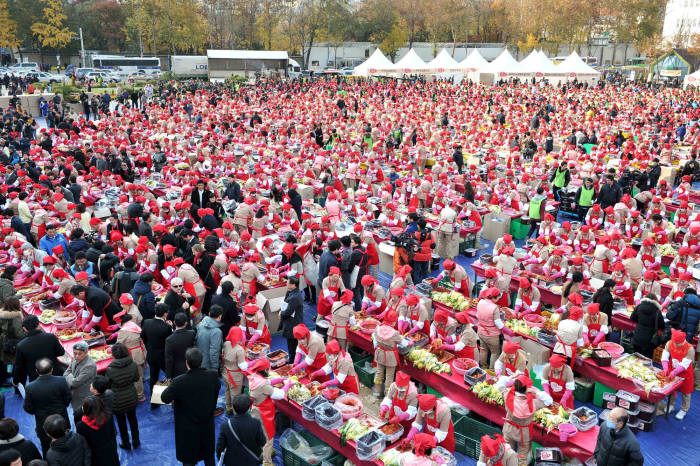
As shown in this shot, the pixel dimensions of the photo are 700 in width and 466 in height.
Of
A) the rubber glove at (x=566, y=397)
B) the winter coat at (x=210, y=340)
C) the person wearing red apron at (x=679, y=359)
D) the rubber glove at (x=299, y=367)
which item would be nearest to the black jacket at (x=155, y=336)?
the winter coat at (x=210, y=340)

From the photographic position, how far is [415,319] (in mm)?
8578

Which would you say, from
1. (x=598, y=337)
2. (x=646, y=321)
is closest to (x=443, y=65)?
(x=646, y=321)

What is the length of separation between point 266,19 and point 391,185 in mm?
69419

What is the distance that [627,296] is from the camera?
9633 millimetres

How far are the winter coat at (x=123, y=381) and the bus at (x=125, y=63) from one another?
60913 millimetres

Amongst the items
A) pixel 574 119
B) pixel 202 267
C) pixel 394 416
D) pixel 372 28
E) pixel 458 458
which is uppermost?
pixel 372 28

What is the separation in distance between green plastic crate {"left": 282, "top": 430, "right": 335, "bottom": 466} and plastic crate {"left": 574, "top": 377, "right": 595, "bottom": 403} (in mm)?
4047

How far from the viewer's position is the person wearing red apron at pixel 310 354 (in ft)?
24.2

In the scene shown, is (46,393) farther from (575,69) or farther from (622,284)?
(575,69)

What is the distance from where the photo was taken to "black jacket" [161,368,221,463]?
19.4 feet

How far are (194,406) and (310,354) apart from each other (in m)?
1.84

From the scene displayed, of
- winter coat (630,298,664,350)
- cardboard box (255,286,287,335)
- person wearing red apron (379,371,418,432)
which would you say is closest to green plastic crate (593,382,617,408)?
winter coat (630,298,664,350)

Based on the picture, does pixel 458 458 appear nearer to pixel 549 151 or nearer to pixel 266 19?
pixel 549 151

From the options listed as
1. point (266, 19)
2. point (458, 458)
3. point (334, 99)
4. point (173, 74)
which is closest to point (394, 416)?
point (458, 458)
